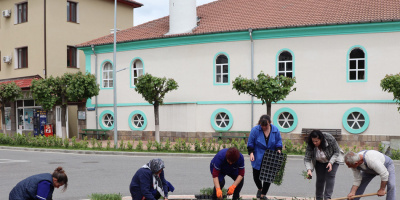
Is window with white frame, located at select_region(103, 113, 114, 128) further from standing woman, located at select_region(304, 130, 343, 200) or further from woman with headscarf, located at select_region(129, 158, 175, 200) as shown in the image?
standing woman, located at select_region(304, 130, 343, 200)

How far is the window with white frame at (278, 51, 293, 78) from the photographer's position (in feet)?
74.9

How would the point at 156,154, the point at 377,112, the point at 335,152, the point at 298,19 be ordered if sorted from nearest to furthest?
1. the point at 335,152
2. the point at 156,154
3. the point at 377,112
4. the point at 298,19

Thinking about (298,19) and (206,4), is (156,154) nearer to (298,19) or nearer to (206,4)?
(298,19)

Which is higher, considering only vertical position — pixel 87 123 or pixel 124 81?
pixel 124 81

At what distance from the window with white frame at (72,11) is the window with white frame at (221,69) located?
12.9 metres

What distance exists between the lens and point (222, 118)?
24078 millimetres

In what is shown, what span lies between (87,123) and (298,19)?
13.7 metres

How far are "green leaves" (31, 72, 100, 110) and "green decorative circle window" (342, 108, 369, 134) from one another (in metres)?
12.9

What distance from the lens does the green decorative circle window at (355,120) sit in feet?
69.5

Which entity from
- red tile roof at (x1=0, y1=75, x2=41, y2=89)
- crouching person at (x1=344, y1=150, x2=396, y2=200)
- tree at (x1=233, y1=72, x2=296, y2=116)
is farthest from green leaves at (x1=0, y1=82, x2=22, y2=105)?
crouching person at (x1=344, y1=150, x2=396, y2=200)

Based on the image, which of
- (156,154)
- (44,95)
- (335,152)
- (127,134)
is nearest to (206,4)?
(127,134)

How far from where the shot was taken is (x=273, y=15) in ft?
80.3

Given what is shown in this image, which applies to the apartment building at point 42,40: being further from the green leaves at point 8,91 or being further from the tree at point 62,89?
the tree at point 62,89

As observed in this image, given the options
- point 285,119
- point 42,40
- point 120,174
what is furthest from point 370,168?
point 42,40
